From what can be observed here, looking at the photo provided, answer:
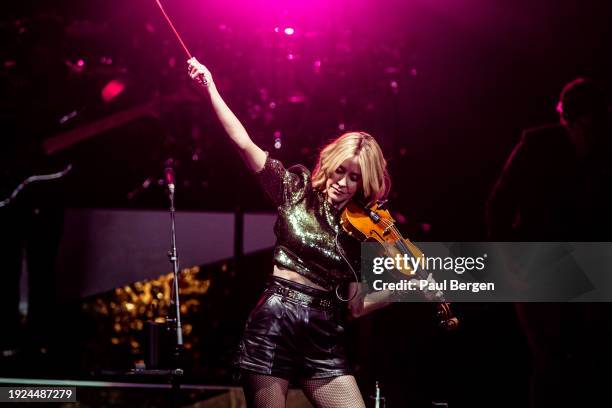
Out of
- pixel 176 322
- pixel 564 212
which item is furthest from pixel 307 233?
pixel 564 212

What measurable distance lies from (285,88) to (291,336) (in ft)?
11.2

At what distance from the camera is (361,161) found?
A: 10.3 ft

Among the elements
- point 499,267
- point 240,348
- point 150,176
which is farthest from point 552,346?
point 150,176

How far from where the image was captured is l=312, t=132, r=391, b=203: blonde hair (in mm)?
3141

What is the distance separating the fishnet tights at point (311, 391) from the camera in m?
2.99

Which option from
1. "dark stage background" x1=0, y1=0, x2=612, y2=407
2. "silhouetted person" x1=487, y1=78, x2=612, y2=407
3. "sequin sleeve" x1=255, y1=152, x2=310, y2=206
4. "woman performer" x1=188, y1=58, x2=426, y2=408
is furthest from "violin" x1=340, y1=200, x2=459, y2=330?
"dark stage background" x1=0, y1=0, x2=612, y2=407

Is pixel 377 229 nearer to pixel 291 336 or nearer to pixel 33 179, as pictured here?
pixel 291 336

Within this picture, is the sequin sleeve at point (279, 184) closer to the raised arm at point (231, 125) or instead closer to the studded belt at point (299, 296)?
the raised arm at point (231, 125)

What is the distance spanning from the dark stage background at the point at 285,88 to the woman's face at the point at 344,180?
2.75 m

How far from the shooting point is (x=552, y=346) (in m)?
4.66

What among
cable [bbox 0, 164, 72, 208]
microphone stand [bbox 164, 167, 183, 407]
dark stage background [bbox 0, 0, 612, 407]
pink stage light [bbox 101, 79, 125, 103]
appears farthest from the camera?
pink stage light [bbox 101, 79, 125, 103]

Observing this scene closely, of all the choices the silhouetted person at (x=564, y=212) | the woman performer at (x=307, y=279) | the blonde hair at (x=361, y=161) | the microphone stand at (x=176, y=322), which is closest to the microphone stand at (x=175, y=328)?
the microphone stand at (x=176, y=322)

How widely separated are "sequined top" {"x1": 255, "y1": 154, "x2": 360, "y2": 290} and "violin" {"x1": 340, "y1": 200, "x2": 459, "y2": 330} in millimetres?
48

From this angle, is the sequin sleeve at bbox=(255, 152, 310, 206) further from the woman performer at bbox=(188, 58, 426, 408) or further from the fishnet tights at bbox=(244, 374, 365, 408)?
the fishnet tights at bbox=(244, 374, 365, 408)
